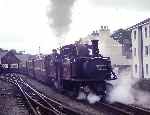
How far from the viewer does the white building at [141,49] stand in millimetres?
44291

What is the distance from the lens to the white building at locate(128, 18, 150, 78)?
44.3 metres

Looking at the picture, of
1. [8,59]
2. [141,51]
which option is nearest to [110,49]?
[8,59]

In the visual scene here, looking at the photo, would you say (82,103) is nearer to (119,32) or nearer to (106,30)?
(106,30)

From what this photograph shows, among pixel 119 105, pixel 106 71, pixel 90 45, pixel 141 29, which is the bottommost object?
pixel 119 105

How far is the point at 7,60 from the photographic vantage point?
65750 millimetres

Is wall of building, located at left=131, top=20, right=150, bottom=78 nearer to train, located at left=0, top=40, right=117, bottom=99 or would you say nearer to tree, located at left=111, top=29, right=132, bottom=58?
train, located at left=0, top=40, right=117, bottom=99

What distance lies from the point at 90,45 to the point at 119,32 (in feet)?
208

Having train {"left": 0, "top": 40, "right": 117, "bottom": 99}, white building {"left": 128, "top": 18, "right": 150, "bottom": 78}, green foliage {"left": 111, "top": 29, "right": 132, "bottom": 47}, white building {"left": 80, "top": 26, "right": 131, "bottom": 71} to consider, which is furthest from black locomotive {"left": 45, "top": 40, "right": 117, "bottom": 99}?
green foliage {"left": 111, "top": 29, "right": 132, "bottom": 47}

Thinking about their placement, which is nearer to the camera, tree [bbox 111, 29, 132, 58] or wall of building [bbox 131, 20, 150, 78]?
wall of building [bbox 131, 20, 150, 78]

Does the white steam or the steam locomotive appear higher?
the steam locomotive

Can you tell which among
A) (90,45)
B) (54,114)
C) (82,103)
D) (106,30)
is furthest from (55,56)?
(106,30)

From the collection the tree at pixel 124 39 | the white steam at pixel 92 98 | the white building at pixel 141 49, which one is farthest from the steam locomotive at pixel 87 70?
the tree at pixel 124 39

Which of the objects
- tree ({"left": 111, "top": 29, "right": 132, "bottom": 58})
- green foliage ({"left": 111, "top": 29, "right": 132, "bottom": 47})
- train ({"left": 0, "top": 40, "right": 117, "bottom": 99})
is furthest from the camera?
green foliage ({"left": 111, "top": 29, "right": 132, "bottom": 47})

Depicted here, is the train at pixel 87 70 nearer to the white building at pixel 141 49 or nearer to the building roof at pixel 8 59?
the white building at pixel 141 49
